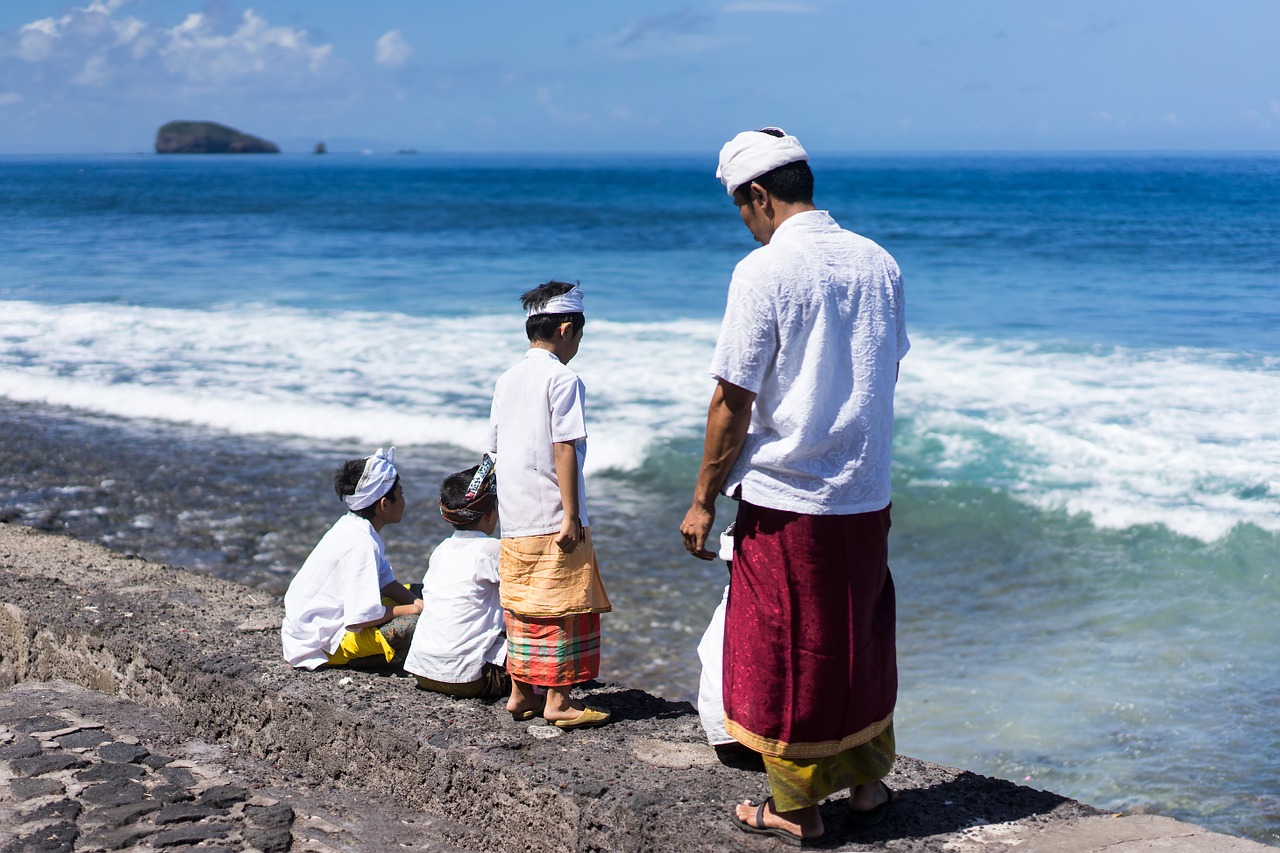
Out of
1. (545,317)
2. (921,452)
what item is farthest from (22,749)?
(921,452)

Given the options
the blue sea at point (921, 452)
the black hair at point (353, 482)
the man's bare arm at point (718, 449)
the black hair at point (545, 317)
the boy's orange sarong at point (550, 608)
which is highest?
the black hair at point (545, 317)

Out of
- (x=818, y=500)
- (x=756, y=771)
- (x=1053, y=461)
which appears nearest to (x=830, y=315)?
(x=818, y=500)

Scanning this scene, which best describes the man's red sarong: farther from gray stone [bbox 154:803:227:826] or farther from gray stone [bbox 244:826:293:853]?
gray stone [bbox 154:803:227:826]

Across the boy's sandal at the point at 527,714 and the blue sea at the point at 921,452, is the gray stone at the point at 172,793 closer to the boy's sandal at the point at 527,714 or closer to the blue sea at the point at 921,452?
the boy's sandal at the point at 527,714

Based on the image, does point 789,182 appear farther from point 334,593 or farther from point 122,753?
point 122,753

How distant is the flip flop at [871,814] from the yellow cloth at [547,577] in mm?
940

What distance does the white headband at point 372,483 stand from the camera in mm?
4000

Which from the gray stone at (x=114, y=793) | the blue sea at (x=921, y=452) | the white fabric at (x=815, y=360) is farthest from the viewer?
the blue sea at (x=921, y=452)

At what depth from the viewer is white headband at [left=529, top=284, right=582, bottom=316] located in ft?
11.3

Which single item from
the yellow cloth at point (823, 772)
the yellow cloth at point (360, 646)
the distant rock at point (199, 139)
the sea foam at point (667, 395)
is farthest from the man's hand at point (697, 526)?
the distant rock at point (199, 139)

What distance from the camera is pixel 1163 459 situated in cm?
960

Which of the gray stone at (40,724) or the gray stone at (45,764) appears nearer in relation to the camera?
the gray stone at (45,764)

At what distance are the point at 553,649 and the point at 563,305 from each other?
102 cm

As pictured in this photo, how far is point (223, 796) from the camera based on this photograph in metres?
3.40
